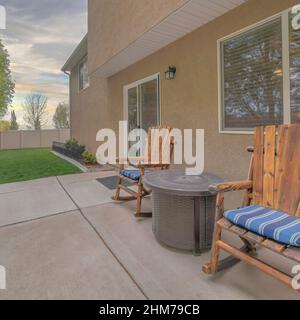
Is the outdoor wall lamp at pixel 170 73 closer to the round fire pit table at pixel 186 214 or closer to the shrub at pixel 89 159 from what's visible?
the round fire pit table at pixel 186 214

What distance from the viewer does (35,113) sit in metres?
21.8

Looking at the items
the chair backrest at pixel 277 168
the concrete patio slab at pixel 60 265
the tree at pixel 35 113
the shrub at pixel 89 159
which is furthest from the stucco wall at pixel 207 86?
the tree at pixel 35 113

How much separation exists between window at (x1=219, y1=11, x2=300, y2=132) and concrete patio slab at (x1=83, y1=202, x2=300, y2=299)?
1.69 meters

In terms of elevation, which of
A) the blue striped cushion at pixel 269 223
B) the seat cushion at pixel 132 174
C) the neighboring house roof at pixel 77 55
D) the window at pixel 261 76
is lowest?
the blue striped cushion at pixel 269 223

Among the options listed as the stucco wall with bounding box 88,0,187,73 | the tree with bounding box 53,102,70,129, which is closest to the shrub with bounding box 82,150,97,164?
the stucco wall with bounding box 88,0,187,73

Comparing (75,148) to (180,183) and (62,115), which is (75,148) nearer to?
(180,183)

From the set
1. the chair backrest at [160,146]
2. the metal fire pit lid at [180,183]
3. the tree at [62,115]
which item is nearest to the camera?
the metal fire pit lid at [180,183]

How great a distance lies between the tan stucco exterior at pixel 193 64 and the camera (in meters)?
3.12

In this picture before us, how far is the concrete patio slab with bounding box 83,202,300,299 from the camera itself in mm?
1778

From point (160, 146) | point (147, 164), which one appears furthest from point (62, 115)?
point (147, 164)

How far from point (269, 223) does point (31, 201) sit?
3714mm

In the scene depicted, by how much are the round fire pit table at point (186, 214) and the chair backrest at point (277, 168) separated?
1.50 feet

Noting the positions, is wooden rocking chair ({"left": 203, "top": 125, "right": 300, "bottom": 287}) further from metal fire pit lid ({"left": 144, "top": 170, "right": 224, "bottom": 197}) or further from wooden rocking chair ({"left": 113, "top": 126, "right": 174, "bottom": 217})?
wooden rocking chair ({"left": 113, "top": 126, "right": 174, "bottom": 217})

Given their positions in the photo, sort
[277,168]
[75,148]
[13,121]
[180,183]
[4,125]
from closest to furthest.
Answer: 1. [277,168]
2. [180,183]
3. [75,148]
4. [4,125]
5. [13,121]
